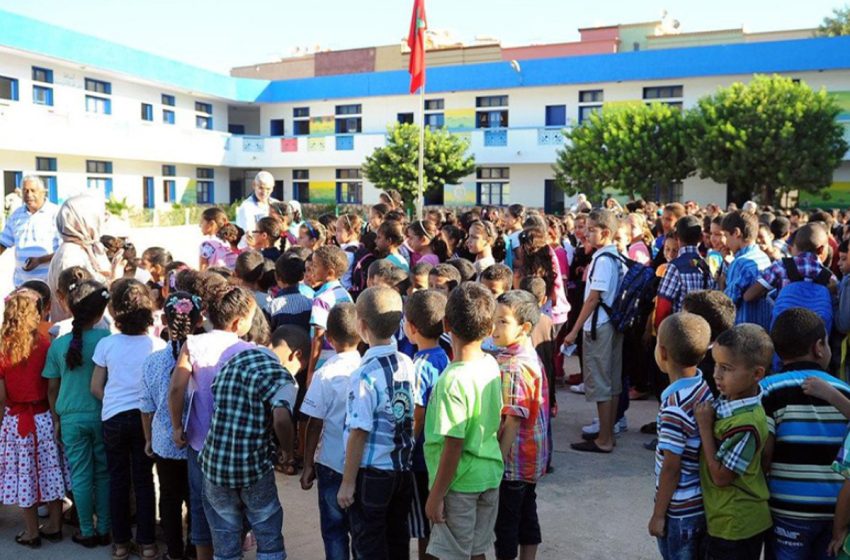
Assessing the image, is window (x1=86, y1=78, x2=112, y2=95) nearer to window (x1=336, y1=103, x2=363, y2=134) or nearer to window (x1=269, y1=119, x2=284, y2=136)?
window (x1=269, y1=119, x2=284, y2=136)

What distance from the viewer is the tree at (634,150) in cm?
2398

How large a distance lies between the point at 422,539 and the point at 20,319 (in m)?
2.26

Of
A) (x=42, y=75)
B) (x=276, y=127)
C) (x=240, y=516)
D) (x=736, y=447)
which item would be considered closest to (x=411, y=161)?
(x=276, y=127)

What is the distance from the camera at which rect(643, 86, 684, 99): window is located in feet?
91.1

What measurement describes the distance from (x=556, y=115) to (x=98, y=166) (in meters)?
17.5

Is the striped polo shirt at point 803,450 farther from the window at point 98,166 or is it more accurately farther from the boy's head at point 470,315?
the window at point 98,166

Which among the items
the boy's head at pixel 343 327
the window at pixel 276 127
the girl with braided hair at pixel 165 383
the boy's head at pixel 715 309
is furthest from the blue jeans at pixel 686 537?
the window at pixel 276 127

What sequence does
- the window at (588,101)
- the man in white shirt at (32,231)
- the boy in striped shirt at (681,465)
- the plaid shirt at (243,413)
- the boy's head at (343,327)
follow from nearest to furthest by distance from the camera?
the boy in striped shirt at (681,465) < the plaid shirt at (243,413) < the boy's head at (343,327) < the man in white shirt at (32,231) < the window at (588,101)

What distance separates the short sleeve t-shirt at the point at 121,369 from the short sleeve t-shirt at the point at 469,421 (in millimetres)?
1544

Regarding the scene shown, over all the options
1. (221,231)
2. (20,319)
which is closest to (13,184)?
(221,231)

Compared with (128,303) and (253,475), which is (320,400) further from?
(128,303)

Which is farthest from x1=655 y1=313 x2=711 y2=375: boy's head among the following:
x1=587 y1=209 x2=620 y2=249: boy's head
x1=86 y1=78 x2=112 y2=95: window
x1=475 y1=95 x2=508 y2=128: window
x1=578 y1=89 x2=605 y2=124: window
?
x1=475 y1=95 x2=508 y2=128: window

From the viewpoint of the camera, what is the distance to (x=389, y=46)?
41.9 meters

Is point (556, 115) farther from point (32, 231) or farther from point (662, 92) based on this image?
point (32, 231)
